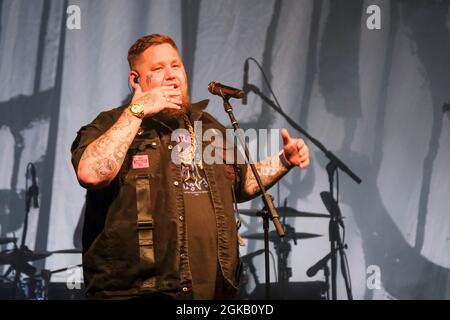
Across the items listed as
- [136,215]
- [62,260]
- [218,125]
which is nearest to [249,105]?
[218,125]

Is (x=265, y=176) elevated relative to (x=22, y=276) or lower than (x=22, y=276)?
elevated

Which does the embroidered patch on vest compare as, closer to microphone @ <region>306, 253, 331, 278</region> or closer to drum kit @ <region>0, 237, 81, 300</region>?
drum kit @ <region>0, 237, 81, 300</region>

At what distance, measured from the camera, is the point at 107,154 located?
2.08m

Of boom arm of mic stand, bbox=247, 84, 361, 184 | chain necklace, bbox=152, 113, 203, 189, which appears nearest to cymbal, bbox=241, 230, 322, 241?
boom arm of mic stand, bbox=247, 84, 361, 184

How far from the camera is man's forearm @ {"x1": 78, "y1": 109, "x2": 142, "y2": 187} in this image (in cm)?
A: 206

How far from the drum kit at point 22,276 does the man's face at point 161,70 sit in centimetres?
133

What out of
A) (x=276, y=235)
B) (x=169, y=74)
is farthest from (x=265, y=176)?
(x=276, y=235)

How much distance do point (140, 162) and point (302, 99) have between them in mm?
1542

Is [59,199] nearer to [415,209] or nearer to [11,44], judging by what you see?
[11,44]

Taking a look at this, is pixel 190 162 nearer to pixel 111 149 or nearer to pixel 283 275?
pixel 111 149

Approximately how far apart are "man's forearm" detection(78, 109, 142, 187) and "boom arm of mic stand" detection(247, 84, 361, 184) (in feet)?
4.85

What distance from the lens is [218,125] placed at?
2561mm

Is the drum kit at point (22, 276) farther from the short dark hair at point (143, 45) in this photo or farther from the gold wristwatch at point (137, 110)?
the gold wristwatch at point (137, 110)

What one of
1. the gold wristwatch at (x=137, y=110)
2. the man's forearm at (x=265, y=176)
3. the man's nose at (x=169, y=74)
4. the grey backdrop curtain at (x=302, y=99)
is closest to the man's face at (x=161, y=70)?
the man's nose at (x=169, y=74)
